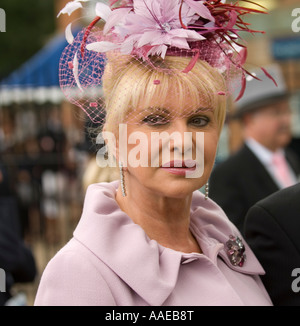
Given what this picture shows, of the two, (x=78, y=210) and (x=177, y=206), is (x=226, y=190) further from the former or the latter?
(x=78, y=210)

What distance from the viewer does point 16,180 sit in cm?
842

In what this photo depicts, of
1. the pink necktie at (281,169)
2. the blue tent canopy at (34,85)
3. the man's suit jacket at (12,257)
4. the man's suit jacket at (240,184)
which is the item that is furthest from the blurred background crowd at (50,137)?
the man's suit jacket at (12,257)

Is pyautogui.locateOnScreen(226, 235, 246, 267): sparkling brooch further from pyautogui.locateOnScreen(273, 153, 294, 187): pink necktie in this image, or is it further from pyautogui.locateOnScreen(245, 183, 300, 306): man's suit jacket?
pyautogui.locateOnScreen(273, 153, 294, 187): pink necktie

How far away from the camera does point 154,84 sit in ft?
6.24

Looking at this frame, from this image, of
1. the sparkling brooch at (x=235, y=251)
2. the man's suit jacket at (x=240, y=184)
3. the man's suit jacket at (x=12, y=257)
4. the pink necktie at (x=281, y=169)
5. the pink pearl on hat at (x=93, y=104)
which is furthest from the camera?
the pink necktie at (x=281, y=169)

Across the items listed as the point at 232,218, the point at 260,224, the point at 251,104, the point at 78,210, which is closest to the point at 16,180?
the point at 78,210

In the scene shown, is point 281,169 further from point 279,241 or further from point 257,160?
point 279,241

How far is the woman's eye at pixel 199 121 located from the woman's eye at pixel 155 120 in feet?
0.34

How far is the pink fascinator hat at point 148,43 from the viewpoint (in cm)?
195

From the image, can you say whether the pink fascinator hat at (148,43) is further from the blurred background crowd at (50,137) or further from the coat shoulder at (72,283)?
the blurred background crowd at (50,137)

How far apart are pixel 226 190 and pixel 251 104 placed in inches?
44.9

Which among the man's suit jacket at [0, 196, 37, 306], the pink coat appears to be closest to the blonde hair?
the pink coat

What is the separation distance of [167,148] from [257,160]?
8.99 ft

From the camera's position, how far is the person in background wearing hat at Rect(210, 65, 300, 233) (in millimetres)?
4309
